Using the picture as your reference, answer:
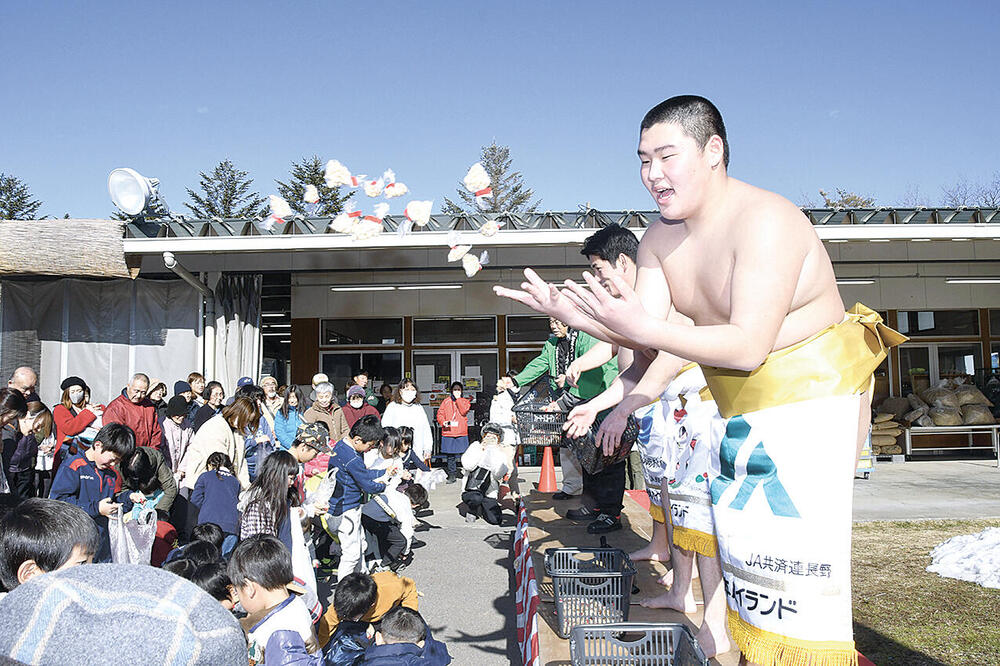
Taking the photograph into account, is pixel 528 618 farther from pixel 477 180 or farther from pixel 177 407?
pixel 177 407

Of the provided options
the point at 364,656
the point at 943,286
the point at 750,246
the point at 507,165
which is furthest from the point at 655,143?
the point at 507,165

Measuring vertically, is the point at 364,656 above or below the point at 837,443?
below

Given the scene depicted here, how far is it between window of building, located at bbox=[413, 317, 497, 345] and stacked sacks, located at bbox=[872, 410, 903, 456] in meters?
6.51

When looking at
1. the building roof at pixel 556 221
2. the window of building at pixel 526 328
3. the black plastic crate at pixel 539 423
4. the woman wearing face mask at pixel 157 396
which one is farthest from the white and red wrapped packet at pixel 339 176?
the window of building at pixel 526 328

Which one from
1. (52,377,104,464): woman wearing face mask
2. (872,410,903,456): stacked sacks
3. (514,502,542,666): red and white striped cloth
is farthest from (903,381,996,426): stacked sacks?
(52,377,104,464): woman wearing face mask

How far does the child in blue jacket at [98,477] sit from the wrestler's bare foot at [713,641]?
3.54m

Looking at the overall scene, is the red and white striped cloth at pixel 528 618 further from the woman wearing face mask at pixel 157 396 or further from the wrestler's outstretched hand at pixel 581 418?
the woman wearing face mask at pixel 157 396

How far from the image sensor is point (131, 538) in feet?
14.2

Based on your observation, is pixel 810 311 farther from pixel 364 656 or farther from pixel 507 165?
pixel 507 165

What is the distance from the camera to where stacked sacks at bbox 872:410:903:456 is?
11.6m

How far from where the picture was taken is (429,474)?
8.12 metres

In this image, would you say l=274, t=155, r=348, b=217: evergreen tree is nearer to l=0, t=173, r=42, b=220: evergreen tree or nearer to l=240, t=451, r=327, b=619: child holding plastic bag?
l=0, t=173, r=42, b=220: evergreen tree

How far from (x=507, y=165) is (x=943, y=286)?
2981 centimetres

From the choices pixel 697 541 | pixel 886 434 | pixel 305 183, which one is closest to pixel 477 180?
pixel 697 541
